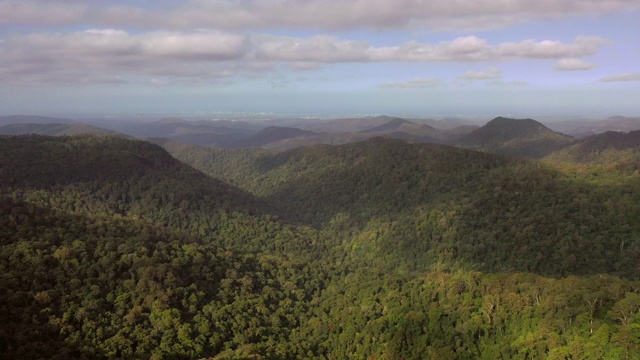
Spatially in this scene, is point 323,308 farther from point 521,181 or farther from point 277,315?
point 521,181

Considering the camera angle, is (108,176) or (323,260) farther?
(108,176)

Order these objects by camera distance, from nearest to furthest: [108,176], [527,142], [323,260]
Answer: [323,260] → [108,176] → [527,142]

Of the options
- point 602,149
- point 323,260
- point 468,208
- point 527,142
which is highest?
point 527,142

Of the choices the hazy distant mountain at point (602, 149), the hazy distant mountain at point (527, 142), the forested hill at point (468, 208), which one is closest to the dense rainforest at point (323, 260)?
the forested hill at point (468, 208)

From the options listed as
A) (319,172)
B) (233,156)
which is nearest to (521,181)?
(319,172)

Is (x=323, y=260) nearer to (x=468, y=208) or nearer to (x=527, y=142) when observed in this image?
(x=468, y=208)

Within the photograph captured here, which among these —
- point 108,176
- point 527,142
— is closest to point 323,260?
point 108,176
